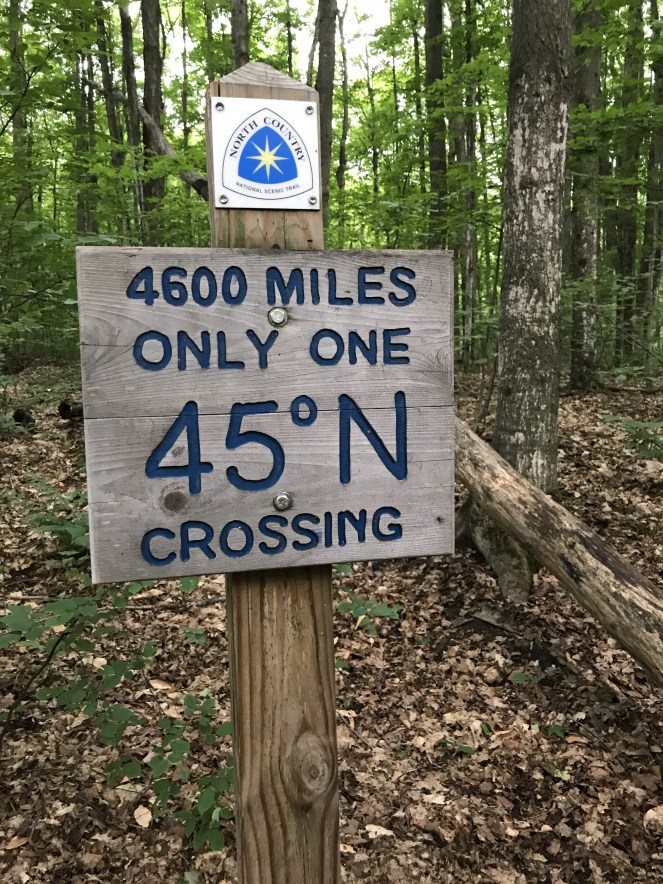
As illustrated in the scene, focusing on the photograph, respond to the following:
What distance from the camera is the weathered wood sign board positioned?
4.46ft

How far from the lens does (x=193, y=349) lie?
1.38 m

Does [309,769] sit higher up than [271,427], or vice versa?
[271,427]

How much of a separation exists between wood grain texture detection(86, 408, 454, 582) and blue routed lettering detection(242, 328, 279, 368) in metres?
0.13

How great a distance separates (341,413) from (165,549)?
51 centimetres

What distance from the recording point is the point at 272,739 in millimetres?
1556

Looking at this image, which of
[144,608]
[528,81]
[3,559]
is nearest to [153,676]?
[144,608]

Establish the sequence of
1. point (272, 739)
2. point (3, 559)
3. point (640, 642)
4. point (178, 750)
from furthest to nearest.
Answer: point (3, 559) → point (640, 642) → point (178, 750) → point (272, 739)

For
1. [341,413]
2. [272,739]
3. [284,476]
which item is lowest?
[272,739]

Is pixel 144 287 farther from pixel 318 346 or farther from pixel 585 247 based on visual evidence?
pixel 585 247

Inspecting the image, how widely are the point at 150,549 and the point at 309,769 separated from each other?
0.72 metres

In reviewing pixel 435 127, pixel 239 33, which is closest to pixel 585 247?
pixel 435 127

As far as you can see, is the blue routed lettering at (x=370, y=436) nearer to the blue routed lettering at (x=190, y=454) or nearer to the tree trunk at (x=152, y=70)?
the blue routed lettering at (x=190, y=454)

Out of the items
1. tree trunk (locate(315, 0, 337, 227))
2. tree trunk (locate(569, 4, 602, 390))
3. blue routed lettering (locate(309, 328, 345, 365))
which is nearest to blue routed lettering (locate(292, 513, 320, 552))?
blue routed lettering (locate(309, 328, 345, 365))

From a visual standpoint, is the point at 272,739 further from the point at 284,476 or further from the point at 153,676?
the point at 153,676
